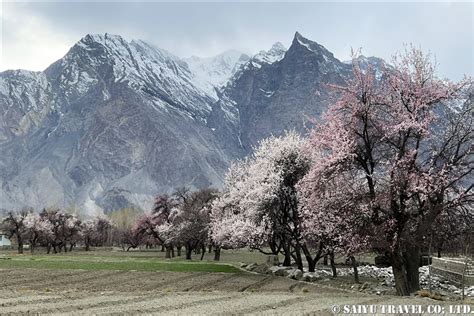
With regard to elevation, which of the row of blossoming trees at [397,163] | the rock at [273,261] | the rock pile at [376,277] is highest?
the row of blossoming trees at [397,163]

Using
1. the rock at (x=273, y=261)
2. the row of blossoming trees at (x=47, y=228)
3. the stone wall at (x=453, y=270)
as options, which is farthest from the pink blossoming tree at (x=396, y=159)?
the row of blossoming trees at (x=47, y=228)

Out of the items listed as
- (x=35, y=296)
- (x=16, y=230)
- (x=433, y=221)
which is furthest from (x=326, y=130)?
(x=16, y=230)

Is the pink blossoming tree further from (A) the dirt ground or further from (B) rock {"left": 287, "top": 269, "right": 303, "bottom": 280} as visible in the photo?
(B) rock {"left": 287, "top": 269, "right": 303, "bottom": 280}

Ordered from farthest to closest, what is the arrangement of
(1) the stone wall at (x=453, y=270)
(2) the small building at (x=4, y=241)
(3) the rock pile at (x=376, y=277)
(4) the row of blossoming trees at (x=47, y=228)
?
(2) the small building at (x=4, y=241) → (4) the row of blossoming trees at (x=47, y=228) → (1) the stone wall at (x=453, y=270) → (3) the rock pile at (x=376, y=277)

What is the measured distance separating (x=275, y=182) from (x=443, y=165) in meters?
16.3

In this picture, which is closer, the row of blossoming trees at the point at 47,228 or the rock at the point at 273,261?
the rock at the point at 273,261

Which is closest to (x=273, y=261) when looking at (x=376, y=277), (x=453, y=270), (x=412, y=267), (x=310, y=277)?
(x=376, y=277)

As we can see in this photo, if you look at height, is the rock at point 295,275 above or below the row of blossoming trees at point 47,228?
below

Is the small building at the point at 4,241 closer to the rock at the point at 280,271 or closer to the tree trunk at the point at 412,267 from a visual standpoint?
the rock at the point at 280,271

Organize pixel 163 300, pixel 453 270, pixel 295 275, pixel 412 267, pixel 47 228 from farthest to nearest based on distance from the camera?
pixel 47 228, pixel 453 270, pixel 295 275, pixel 412 267, pixel 163 300

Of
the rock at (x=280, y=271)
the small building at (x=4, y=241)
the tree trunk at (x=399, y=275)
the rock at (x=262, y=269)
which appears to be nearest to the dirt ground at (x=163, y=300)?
the tree trunk at (x=399, y=275)

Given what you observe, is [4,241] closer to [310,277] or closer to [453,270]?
[310,277]

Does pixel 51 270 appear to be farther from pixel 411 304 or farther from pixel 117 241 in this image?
pixel 117 241

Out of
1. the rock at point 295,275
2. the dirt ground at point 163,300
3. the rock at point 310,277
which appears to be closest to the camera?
the dirt ground at point 163,300
